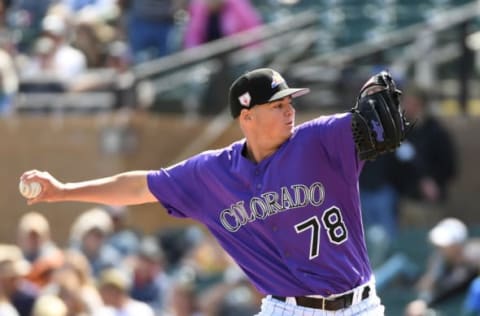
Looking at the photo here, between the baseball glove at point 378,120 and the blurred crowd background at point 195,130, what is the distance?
12.4 ft

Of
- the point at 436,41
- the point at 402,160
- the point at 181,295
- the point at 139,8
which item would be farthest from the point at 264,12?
the point at 181,295

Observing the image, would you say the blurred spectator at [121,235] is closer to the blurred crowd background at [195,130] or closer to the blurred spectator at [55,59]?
the blurred crowd background at [195,130]

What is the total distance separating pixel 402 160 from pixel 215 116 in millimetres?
1889

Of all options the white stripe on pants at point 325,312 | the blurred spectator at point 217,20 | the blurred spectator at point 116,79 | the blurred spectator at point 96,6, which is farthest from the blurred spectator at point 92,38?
the white stripe on pants at point 325,312

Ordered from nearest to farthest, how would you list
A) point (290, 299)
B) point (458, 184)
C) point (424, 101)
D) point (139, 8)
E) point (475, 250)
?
point (290, 299) < point (475, 250) < point (424, 101) < point (458, 184) < point (139, 8)

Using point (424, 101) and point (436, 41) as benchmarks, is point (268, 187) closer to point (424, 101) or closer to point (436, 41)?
point (424, 101)

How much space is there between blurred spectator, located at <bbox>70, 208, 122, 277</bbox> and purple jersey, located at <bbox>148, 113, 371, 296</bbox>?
455cm

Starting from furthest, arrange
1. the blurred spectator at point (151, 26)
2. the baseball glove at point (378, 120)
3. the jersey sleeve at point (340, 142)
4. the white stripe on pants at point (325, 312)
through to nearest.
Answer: the blurred spectator at point (151, 26) → the white stripe on pants at point (325, 312) → the jersey sleeve at point (340, 142) → the baseball glove at point (378, 120)

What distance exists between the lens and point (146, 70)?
11367 millimetres

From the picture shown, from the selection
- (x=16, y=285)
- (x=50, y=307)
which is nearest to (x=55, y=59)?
(x=16, y=285)

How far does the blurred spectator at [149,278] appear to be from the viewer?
993 centimetres

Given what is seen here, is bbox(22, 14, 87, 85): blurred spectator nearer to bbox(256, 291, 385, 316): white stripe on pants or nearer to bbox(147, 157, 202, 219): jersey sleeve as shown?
bbox(147, 157, 202, 219): jersey sleeve

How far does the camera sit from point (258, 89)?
5504 millimetres

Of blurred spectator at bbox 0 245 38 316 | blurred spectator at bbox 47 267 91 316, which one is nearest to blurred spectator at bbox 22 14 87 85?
blurred spectator at bbox 0 245 38 316
